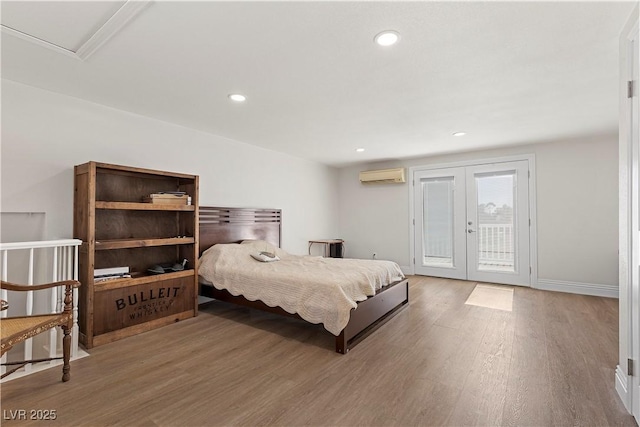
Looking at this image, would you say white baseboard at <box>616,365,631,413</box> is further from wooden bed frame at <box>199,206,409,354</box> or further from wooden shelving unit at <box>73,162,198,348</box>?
wooden shelving unit at <box>73,162,198,348</box>

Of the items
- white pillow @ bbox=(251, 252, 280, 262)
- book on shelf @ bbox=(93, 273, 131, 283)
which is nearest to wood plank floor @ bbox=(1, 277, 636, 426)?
book on shelf @ bbox=(93, 273, 131, 283)

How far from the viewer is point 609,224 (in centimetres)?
412

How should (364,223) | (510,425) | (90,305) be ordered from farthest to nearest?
(364,223) → (90,305) → (510,425)

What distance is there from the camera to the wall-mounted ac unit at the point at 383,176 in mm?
5641

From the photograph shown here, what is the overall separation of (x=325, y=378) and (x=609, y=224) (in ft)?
15.2

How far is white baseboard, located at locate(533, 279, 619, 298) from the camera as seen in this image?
4.09 metres

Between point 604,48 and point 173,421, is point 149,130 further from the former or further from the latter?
point 604,48

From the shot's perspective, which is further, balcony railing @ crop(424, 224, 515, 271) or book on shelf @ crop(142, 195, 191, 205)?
balcony railing @ crop(424, 224, 515, 271)

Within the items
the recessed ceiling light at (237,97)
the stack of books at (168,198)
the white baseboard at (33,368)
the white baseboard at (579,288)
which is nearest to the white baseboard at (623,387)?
the white baseboard at (579,288)

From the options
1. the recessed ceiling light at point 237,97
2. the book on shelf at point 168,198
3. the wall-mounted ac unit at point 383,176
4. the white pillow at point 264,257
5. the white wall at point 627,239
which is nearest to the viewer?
the white wall at point 627,239

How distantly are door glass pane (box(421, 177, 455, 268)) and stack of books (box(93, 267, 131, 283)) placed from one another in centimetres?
479

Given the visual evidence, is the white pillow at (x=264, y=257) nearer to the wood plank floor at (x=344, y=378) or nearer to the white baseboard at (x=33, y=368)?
the wood plank floor at (x=344, y=378)

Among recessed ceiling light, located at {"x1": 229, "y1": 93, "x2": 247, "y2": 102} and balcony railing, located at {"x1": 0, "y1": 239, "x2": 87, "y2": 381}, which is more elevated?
recessed ceiling light, located at {"x1": 229, "y1": 93, "x2": 247, "y2": 102}

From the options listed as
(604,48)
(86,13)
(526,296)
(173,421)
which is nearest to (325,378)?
(173,421)
